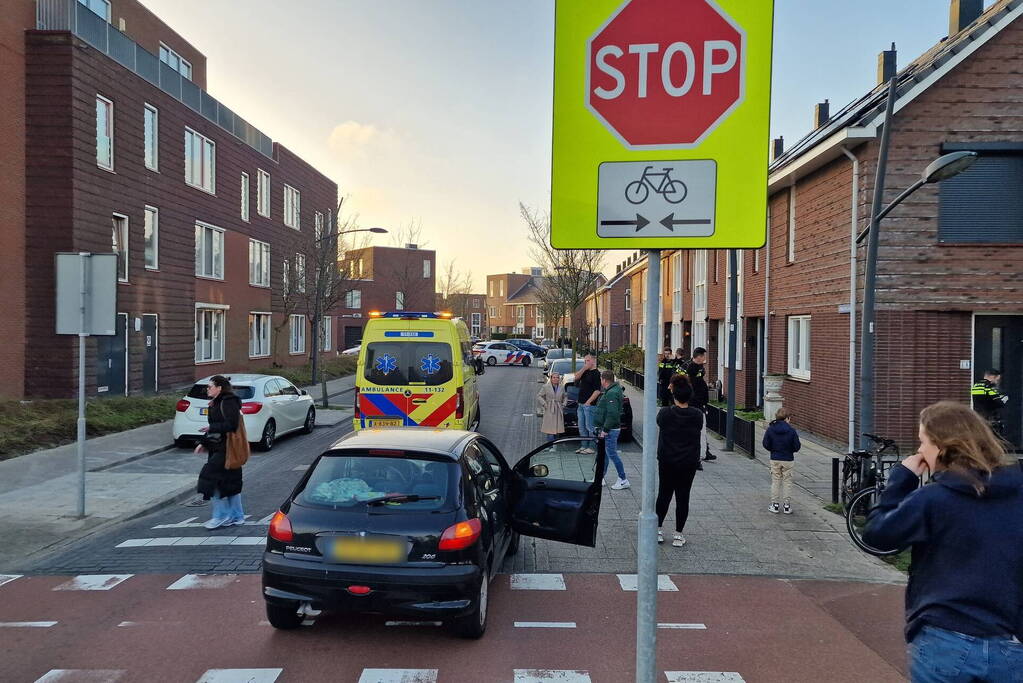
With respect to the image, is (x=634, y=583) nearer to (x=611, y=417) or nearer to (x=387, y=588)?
(x=387, y=588)

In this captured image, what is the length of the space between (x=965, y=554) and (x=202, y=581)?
589 centimetres

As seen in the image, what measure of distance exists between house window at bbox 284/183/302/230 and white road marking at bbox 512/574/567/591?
100ft

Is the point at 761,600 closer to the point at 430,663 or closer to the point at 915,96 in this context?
the point at 430,663

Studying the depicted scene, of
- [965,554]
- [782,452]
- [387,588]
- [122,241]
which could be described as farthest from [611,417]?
[122,241]

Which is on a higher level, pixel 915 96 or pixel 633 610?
pixel 915 96

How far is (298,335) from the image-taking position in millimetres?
36469

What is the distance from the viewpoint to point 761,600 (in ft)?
19.9

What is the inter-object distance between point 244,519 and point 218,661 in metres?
3.94

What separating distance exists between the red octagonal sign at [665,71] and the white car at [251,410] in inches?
440

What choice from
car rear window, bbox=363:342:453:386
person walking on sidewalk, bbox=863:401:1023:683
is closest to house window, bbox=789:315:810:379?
car rear window, bbox=363:342:453:386

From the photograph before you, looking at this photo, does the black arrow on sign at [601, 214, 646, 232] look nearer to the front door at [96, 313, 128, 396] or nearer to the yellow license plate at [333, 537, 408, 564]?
the yellow license plate at [333, 537, 408, 564]

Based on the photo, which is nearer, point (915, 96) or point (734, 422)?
point (915, 96)

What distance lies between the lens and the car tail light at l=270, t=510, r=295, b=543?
501cm

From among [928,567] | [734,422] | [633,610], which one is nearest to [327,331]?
[734,422]
